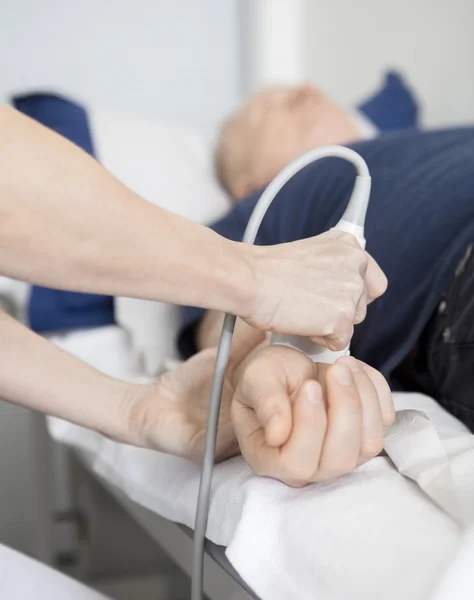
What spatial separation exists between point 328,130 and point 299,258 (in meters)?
0.87

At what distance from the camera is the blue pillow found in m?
1.71

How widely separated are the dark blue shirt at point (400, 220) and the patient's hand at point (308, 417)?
0.19 metres

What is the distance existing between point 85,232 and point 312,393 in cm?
19

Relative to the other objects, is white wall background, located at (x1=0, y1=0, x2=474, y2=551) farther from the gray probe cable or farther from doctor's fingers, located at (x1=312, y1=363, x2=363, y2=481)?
doctor's fingers, located at (x1=312, y1=363, x2=363, y2=481)

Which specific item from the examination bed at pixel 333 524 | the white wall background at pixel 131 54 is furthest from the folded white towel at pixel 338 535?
the white wall background at pixel 131 54

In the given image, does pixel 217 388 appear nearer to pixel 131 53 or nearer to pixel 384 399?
pixel 384 399

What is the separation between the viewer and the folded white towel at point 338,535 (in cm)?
48

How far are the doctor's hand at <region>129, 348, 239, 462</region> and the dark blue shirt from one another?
16 centimetres

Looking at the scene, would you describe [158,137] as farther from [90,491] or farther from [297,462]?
[297,462]

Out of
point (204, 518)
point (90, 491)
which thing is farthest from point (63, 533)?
point (204, 518)

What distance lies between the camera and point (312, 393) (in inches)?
20.0

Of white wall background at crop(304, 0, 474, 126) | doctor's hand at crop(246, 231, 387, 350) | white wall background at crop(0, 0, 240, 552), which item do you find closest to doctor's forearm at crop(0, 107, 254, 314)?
doctor's hand at crop(246, 231, 387, 350)

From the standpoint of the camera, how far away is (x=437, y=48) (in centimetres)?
183

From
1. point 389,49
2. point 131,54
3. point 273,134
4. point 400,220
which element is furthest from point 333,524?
point 389,49
